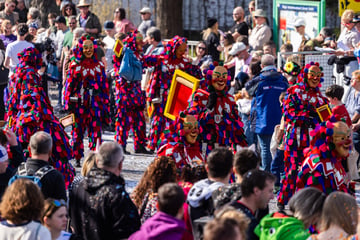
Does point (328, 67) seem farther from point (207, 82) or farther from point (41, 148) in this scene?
point (41, 148)

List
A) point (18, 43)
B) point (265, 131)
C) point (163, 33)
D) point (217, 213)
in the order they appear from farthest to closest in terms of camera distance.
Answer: point (163, 33) → point (18, 43) → point (265, 131) → point (217, 213)

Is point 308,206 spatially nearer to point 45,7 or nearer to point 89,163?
point 89,163

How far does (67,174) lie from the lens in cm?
974

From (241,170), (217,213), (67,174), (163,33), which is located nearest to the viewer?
(217,213)

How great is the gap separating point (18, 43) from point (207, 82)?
5.48 meters

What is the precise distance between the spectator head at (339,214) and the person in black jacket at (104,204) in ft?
4.60

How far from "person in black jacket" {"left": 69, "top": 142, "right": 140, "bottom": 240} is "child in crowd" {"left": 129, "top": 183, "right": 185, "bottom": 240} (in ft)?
1.39

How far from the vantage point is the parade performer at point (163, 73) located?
13.0 m

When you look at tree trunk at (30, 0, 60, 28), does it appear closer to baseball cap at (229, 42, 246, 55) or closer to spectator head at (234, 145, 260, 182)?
baseball cap at (229, 42, 246, 55)

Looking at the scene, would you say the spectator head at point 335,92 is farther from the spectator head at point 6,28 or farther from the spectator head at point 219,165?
the spectator head at point 6,28

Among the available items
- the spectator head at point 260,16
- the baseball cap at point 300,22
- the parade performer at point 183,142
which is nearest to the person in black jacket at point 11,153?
the parade performer at point 183,142

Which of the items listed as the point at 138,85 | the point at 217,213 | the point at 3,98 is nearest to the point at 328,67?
the point at 138,85

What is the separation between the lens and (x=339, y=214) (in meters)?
5.69

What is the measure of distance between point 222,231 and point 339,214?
4.05 ft
